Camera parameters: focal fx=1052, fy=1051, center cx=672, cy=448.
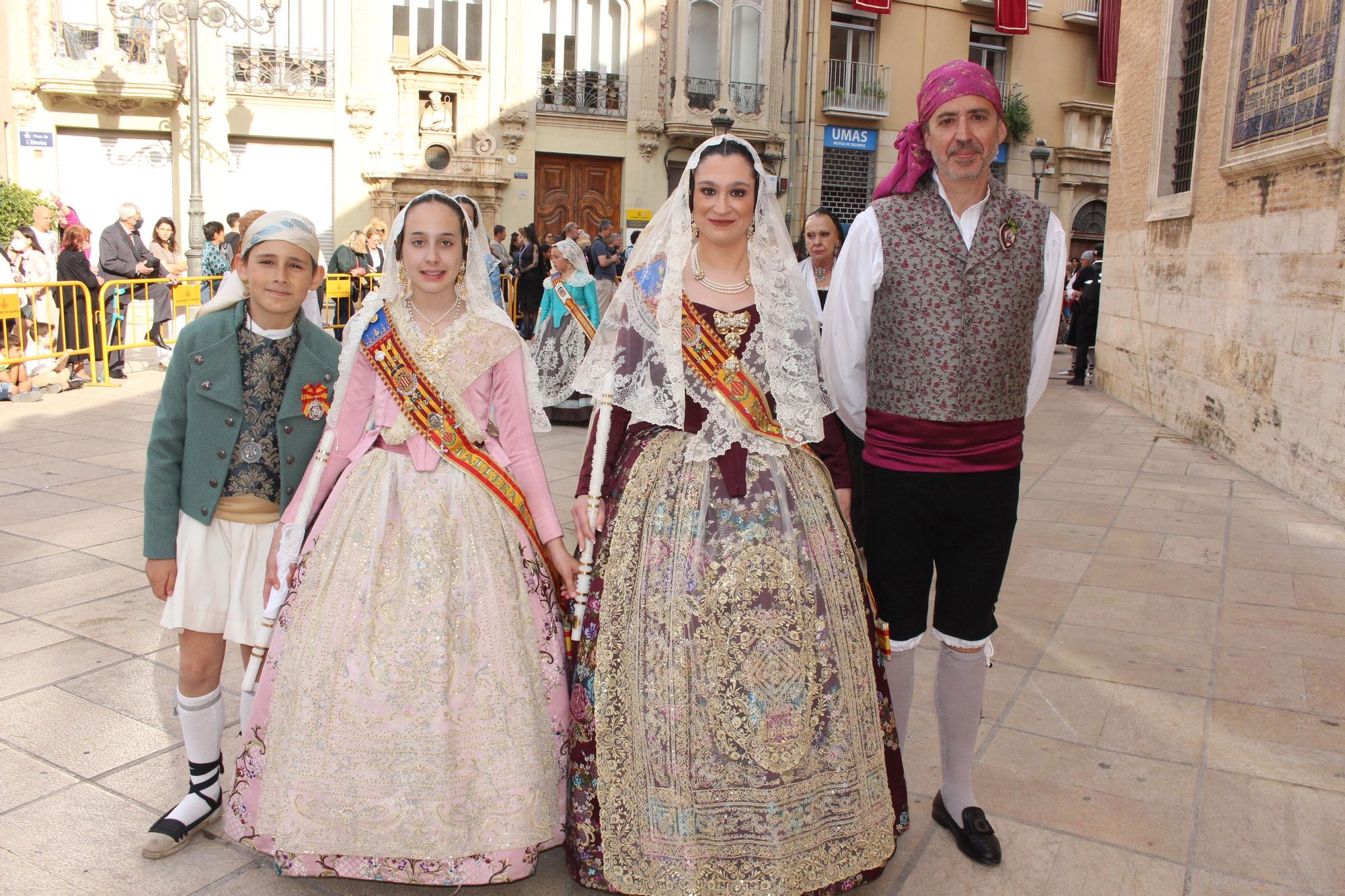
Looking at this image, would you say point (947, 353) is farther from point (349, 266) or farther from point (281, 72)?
point (281, 72)

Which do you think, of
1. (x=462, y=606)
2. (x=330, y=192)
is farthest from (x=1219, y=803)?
(x=330, y=192)

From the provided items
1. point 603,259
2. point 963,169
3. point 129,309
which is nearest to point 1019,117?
point 603,259

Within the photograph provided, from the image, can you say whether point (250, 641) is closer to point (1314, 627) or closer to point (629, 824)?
point (629, 824)

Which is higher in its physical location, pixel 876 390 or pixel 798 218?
pixel 798 218

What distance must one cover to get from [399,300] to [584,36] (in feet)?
→ 72.5

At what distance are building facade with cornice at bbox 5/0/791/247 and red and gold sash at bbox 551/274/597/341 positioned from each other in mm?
13883

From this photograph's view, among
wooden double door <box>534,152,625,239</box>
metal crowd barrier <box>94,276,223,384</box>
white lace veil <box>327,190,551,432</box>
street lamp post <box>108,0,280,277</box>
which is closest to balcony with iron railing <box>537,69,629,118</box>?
wooden double door <box>534,152,625,239</box>

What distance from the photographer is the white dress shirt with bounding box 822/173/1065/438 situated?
279cm

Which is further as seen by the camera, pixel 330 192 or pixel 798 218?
pixel 798 218

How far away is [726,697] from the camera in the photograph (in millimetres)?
2508

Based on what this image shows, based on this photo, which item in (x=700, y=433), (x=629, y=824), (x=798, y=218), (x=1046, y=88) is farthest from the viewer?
(x=1046, y=88)

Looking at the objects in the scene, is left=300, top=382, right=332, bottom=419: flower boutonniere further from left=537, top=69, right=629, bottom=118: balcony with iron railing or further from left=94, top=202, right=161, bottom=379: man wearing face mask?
left=537, top=69, right=629, bottom=118: balcony with iron railing

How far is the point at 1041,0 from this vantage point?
26.5 meters

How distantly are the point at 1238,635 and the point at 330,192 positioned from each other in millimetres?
20328
